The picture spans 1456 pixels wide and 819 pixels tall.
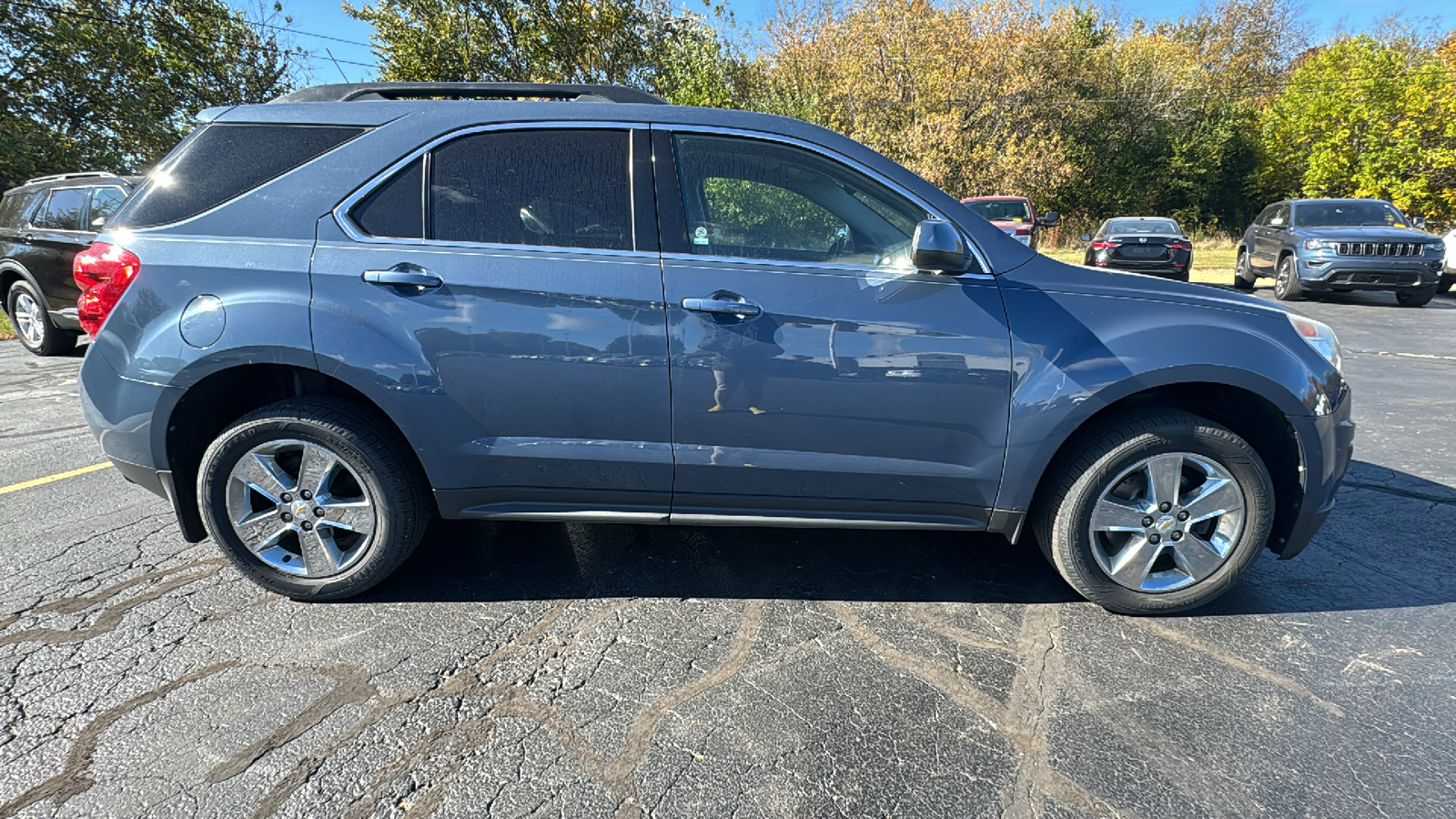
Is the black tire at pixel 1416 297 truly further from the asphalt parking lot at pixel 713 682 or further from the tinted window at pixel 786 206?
the tinted window at pixel 786 206

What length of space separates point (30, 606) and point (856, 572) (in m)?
3.21

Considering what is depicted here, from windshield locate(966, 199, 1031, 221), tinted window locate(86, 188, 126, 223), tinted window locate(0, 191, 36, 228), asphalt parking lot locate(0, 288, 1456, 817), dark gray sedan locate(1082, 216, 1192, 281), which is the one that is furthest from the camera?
windshield locate(966, 199, 1031, 221)

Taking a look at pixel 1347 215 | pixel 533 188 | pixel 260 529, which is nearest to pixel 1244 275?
pixel 1347 215

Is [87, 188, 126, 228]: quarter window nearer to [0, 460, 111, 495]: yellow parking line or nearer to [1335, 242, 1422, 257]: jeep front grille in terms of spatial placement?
[0, 460, 111, 495]: yellow parking line

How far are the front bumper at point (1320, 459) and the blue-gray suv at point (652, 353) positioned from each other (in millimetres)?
13

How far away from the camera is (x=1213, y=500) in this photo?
268 centimetres

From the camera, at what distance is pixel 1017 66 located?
86.5 ft

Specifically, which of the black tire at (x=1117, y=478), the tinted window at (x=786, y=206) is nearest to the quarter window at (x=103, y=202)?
the tinted window at (x=786, y=206)

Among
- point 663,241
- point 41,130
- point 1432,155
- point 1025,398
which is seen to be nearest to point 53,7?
point 41,130

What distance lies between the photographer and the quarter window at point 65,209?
24.8 ft

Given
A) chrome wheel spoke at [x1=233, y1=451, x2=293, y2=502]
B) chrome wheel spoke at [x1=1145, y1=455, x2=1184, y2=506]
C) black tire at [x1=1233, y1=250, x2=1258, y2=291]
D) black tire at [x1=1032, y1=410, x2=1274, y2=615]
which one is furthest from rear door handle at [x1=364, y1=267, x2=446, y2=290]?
black tire at [x1=1233, y1=250, x2=1258, y2=291]

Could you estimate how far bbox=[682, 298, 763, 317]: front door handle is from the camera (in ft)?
8.21

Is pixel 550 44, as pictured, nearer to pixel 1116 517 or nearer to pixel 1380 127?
pixel 1116 517

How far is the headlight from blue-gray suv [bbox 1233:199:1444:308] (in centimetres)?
1154
